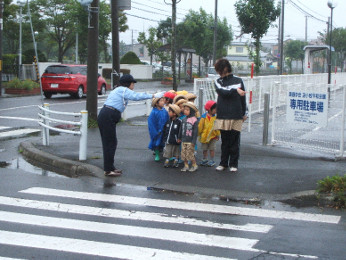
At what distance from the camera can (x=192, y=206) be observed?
266 inches

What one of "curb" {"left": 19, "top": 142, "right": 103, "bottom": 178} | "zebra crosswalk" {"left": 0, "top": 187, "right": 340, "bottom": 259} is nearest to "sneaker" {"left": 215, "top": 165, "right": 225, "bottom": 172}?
"zebra crosswalk" {"left": 0, "top": 187, "right": 340, "bottom": 259}

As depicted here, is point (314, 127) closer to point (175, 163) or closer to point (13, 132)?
point (175, 163)

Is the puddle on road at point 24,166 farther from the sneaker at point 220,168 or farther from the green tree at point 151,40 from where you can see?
the green tree at point 151,40

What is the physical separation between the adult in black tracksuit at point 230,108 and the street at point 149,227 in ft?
4.98

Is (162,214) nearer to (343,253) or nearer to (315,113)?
(343,253)

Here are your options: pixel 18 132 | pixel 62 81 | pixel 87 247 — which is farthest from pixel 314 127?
pixel 62 81

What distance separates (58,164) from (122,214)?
126 inches

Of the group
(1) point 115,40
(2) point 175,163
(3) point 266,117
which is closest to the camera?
(2) point 175,163

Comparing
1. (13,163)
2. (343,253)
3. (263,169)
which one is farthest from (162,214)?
(13,163)

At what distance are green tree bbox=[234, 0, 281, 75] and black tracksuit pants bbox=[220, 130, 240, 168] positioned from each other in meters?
26.6

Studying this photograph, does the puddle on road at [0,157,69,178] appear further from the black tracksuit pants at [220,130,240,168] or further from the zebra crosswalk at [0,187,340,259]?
the black tracksuit pants at [220,130,240,168]

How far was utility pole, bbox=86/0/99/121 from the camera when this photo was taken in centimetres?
1377

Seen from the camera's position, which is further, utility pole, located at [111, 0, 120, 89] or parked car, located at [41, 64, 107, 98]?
Answer: parked car, located at [41, 64, 107, 98]

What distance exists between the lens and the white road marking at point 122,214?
5.85 m
